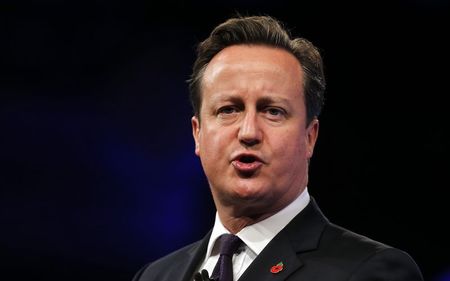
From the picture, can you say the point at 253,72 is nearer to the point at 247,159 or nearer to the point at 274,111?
the point at 274,111

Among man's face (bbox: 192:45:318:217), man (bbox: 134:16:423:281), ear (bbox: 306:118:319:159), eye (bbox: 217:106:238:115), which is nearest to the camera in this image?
man (bbox: 134:16:423:281)

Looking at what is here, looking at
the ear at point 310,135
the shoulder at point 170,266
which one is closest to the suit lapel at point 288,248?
the ear at point 310,135

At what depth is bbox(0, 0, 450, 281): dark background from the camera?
4.60 metres

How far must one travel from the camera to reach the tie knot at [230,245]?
8.90 feet

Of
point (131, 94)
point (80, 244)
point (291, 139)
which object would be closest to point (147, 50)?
point (131, 94)

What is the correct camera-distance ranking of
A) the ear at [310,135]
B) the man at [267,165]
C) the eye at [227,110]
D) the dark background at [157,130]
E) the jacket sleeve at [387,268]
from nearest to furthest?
the jacket sleeve at [387,268] → the man at [267,165] → the eye at [227,110] → the ear at [310,135] → the dark background at [157,130]

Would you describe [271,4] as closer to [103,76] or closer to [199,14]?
[199,14]

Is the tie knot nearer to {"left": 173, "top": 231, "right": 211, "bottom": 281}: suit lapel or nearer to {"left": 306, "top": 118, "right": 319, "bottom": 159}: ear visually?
{"left": 173, "top": 231, "right": 211, "bottom": 281}: suit lapel

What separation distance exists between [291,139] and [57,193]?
2341 mm

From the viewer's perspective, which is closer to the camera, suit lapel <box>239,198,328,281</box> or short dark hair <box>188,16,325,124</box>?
suit lapel <box>239,198,328,281</box>

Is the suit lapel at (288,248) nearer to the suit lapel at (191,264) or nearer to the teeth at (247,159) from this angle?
the teeth at (247,159)

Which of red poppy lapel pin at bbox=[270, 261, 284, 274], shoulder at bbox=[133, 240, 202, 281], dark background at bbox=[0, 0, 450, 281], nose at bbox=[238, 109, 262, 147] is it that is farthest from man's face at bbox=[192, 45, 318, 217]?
dark background at bbox=[0, 0, 450, 281]

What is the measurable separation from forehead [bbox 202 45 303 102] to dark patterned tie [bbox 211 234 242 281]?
522 millimetres

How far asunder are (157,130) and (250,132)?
2.34 metres
